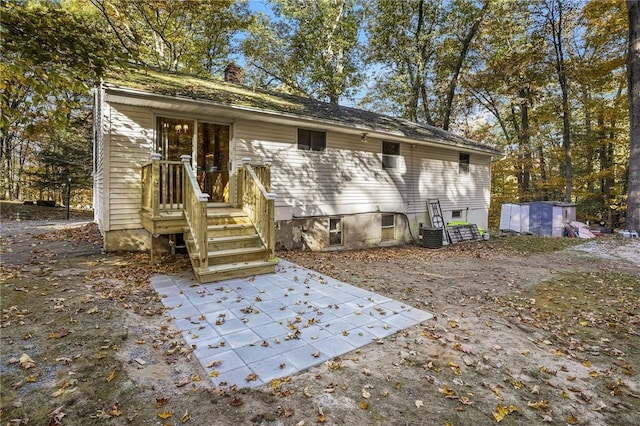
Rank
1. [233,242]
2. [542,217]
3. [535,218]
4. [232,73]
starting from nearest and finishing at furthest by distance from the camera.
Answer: [233,242], [232,73], [542,217], [535,218]

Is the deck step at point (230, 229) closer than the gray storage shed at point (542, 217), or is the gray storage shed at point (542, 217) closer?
the deck step at point (230, 229)

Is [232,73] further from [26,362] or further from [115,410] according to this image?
[115,410]

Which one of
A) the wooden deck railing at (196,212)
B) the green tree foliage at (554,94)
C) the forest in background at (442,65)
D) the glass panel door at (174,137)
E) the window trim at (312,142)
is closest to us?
the wooden deck railing at (196,212)

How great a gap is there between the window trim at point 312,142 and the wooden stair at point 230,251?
3.35 meters

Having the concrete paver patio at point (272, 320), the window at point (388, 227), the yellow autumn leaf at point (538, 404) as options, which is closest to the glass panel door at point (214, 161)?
the concrete paver patio at point (272, 320)

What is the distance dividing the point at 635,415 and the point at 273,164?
25.4ft

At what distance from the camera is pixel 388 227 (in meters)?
11.7

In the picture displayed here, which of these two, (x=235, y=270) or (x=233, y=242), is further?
(x=233, y=242)

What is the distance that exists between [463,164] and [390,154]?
4609 mm

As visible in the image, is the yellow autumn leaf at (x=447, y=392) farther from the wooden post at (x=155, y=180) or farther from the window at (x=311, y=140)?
the window at (x=311, y=140)

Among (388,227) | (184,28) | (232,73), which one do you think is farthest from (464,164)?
(184,28)

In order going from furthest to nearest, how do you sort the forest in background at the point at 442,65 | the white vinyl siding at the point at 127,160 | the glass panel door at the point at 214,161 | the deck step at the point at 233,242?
the forest in background at the point at 442,65 → the glass panel door at the point at 214,161 → the white vinyl siding at the point at 127,160 → the deck step at the point at 233,242

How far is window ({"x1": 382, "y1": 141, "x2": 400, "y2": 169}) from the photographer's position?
1127 centimetres

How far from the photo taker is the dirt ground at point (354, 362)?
8.19 ft
